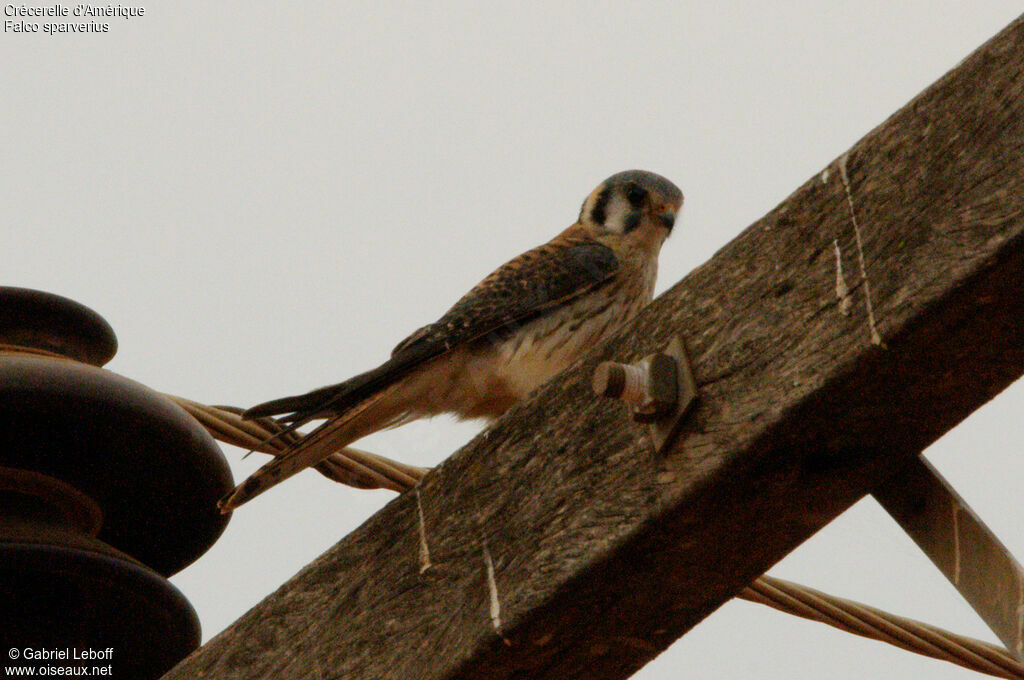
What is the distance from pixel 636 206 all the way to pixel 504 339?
0.96m

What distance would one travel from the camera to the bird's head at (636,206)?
4.20 meters

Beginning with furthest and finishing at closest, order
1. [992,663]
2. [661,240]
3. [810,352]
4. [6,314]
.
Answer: [661,240] → [6,314] → [992,663] → [810,352]

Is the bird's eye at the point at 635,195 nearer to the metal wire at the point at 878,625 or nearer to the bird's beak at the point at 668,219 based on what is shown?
the bird's beak at the point at 668,219

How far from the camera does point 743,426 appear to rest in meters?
1.71

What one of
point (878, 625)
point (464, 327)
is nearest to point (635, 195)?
point (464, 327)

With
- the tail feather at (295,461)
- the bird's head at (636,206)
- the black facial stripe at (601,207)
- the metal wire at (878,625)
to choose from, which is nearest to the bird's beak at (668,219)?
the bird's head at (636,206)

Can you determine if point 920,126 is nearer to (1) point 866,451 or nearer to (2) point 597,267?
(1) point 866,451

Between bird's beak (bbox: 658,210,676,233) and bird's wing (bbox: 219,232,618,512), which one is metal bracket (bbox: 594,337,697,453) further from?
bird's beak (bbox: 658,210,676,233)

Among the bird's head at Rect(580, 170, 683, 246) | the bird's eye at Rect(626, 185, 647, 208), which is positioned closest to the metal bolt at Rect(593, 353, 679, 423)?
the bird's head at Rect(580, 170, 683, 246)

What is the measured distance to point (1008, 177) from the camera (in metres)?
1.57

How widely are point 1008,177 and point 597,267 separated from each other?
2.27 meters

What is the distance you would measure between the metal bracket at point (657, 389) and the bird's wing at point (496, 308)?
999mm

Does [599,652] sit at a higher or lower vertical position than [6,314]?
lower

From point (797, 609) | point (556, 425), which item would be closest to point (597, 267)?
point (797, 609)
